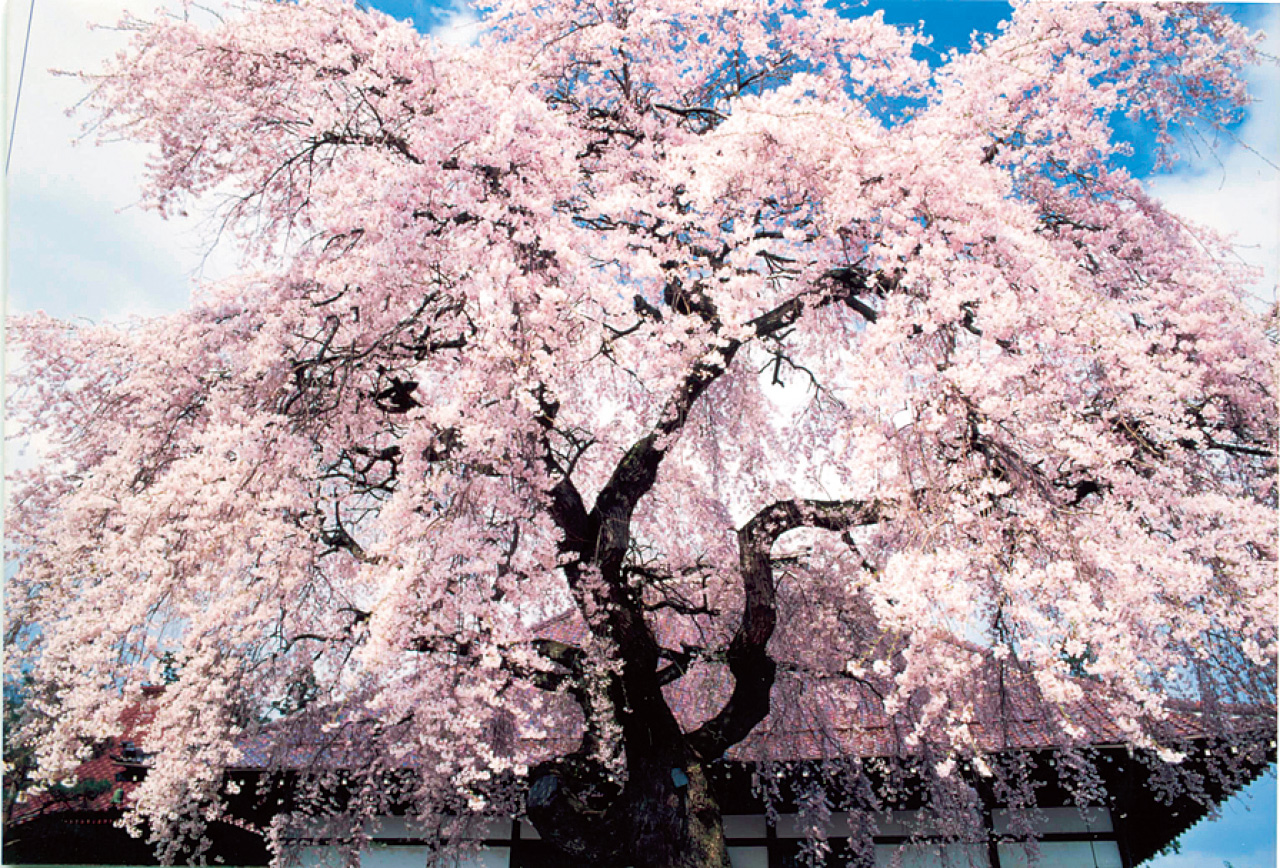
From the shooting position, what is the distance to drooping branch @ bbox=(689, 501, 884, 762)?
5059 mm

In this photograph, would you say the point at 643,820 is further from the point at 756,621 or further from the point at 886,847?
the point at 886,847

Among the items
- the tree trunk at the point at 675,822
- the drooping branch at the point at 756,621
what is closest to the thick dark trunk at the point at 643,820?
the tree trunk at the point at 675,822

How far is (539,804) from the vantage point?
4.97 meters

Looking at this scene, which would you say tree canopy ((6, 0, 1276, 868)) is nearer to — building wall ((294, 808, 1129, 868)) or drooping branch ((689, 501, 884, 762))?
drooping branch ((689, 501, 884, 762))

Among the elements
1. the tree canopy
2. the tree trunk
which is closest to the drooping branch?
the tree canopy

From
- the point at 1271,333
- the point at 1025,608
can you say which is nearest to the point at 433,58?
the point at 1025,608

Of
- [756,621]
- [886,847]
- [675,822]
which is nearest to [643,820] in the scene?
[675,822]

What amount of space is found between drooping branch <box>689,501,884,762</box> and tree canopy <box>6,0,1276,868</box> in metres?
0.03

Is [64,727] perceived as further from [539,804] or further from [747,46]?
[747,46]

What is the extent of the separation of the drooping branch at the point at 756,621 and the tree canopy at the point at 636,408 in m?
0.03

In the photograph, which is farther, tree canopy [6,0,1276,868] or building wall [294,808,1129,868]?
building wall [294,808,1129,868]

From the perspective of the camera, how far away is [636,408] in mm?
5859

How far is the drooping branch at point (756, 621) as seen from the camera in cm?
506

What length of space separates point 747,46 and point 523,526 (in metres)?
3.93
